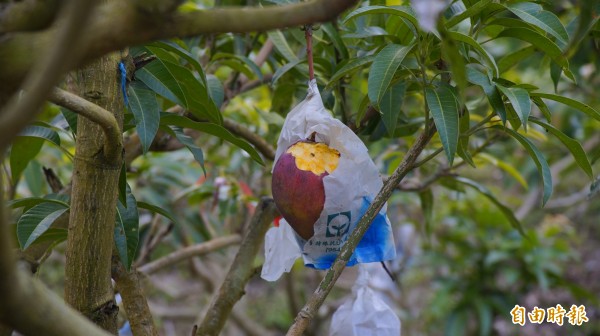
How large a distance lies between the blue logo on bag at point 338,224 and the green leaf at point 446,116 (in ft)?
0.49

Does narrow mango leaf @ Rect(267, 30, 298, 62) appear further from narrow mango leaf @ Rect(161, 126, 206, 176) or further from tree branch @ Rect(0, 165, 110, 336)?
tree branch @ Rect(0, 165, 110, 336)

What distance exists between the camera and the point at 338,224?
2.93 ft

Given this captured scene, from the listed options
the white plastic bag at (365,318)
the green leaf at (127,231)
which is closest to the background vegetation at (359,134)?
the green leaf at (127,231)

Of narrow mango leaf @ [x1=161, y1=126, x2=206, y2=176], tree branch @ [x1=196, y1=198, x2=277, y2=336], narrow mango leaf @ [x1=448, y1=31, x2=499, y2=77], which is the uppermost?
narrow mango leaf @ [x1=448, y1=31, x2=499, y2=77]

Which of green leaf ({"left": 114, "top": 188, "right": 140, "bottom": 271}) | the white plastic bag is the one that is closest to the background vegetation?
green leaf ({"left": 114, "top": 188, "right": 140, "bottom": 271})

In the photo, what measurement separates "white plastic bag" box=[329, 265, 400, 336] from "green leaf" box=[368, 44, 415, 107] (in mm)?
344

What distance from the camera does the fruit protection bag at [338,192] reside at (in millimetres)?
881

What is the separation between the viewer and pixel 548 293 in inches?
116

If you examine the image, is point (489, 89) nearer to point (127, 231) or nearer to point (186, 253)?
point (127, 231)

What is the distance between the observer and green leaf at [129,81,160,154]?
2.77ft

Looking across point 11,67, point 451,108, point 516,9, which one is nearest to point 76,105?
point 11,67

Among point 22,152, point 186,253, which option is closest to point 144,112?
point 22,152

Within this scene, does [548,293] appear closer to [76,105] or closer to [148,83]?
[148,83]

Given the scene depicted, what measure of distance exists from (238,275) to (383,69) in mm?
485
